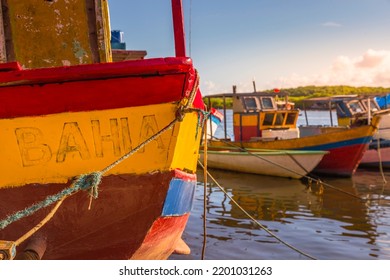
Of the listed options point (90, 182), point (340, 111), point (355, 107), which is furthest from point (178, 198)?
point (355, 107)

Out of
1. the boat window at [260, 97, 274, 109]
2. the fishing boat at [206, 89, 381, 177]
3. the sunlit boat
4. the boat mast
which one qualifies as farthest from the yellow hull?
the boat window at [260, 97, 274, 109]

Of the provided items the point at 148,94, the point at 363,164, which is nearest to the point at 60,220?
the point at 148,94

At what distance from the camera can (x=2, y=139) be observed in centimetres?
359

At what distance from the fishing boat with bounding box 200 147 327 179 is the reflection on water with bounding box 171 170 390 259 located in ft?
1.45

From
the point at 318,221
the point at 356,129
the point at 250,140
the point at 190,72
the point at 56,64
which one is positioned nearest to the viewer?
the point at 190,72

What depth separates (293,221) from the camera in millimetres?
8750

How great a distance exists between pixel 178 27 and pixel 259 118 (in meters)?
12.8

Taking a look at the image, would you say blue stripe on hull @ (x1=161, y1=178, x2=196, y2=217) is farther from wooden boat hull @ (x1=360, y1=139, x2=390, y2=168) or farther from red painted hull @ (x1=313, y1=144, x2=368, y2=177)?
wooden boat hull @ (x1=360, y1=139, x2=390, y2=168)

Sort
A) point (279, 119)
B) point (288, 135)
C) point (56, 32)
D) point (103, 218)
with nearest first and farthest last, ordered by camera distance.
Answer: point (103, 218)
point (56, 32)
point (288, 135)
point (279, 119)

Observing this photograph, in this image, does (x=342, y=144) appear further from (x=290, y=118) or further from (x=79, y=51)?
(x=79, y=51)

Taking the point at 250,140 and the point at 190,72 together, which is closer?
the point at 190,72

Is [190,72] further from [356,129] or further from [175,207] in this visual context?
[356,129]

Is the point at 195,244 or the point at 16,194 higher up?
the point at 16,194

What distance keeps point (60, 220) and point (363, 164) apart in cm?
1477
